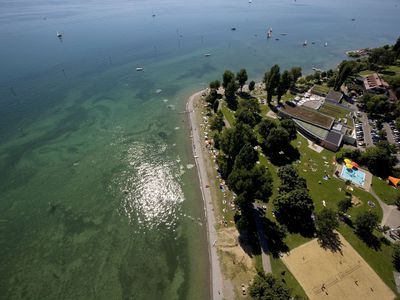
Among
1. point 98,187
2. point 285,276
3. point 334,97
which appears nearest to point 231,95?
point 334,97

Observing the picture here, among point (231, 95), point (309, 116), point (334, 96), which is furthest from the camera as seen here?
point (334, 96)

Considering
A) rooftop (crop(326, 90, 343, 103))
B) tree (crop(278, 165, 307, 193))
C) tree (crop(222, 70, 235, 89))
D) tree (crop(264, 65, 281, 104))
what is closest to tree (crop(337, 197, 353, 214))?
tree (crop(278, 165, 307, 193))

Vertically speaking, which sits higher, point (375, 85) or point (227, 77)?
point (227, 77)

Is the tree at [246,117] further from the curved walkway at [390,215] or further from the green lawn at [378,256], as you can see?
the green lawn at [378,256]

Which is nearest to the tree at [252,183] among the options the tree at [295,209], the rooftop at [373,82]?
the tree at [295,209]

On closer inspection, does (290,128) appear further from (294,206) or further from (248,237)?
(248,237)
